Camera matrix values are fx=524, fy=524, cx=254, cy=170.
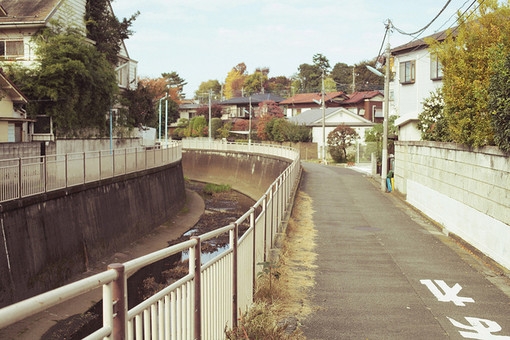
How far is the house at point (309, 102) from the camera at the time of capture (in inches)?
3155

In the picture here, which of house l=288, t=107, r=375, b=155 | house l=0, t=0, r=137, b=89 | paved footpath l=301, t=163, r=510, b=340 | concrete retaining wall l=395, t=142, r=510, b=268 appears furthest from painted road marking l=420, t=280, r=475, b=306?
house l=288, t=107, r=375, b=155

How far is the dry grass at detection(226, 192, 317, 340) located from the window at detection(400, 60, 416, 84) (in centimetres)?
2200

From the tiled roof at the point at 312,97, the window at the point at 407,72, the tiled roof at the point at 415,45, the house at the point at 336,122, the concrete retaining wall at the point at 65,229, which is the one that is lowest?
the concrete retaining wall at the point at 65,229

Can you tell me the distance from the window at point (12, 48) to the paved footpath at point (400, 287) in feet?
66.8

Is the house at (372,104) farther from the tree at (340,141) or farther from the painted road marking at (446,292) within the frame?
the painted road marking at (446,292)

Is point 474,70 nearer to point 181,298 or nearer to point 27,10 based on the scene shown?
point 181,298

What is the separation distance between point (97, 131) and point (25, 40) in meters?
6.92

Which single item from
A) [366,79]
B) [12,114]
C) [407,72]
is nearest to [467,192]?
[12,114]

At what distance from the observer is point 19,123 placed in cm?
2672

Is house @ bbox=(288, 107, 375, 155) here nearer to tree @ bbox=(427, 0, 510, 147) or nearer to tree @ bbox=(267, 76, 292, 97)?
tree @ bbox=(427, 0, 510, 147)

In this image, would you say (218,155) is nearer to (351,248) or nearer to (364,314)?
(351,248)

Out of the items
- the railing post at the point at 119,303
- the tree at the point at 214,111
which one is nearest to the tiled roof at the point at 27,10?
the railing post at the point at 119,303

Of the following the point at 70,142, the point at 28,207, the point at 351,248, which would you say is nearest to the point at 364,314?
the point at 351,248

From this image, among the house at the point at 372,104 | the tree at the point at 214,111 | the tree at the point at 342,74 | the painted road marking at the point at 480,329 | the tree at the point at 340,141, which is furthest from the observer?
the tree at the point at 342,74
